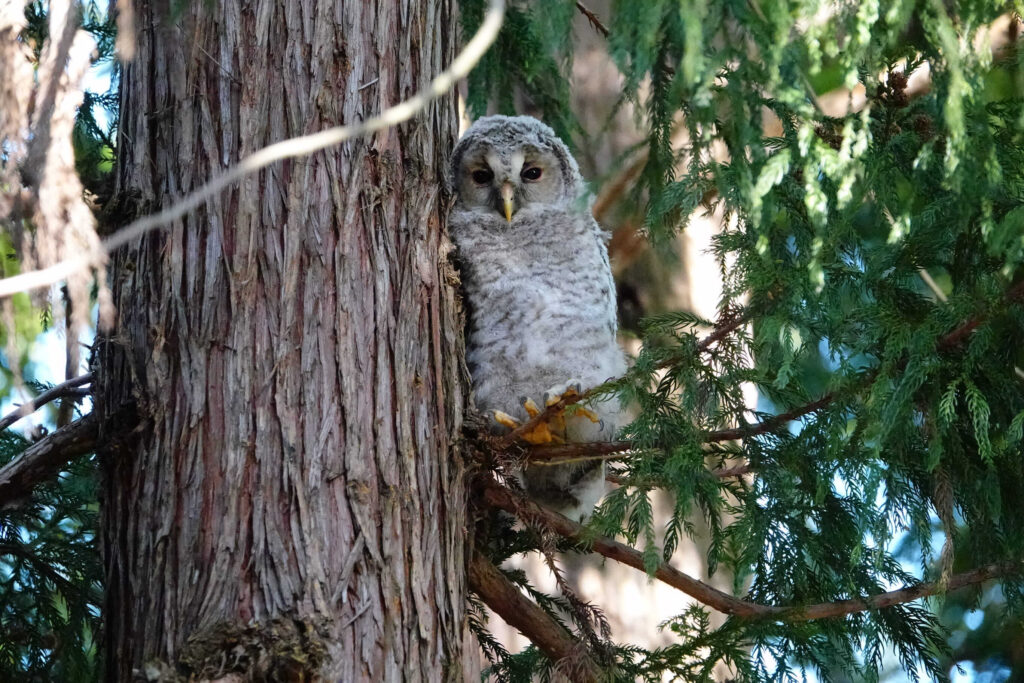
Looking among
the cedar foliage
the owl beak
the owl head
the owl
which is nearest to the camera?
the cedar foliage

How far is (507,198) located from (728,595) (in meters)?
1.66

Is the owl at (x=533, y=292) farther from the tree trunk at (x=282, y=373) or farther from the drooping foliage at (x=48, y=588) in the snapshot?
the drooping foliage at (x=48, y=588)

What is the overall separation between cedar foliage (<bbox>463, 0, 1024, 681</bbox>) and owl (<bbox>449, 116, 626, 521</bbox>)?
64 centimetres

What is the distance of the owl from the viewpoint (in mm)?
3430

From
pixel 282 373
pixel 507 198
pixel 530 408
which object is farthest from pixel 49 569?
pixel 507 198

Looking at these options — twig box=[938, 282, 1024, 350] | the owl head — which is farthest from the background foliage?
the owl head

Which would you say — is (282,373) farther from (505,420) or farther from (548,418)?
(505,420)

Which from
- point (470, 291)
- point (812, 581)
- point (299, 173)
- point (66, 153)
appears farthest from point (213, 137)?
point (812, 581)

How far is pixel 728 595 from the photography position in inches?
108

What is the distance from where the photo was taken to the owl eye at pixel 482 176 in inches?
153

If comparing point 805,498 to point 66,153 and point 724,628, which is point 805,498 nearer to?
point 724,628

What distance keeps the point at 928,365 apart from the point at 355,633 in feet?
4.68

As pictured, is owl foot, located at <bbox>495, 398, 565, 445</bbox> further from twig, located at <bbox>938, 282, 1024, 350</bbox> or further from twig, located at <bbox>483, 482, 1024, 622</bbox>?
twig, located at <bbox>938, 282, 1024, 350</bbox>

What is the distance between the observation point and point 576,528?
2.85m
